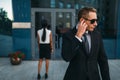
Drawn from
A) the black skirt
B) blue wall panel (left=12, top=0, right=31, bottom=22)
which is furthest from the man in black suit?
blue wall panel (left=12, top=0, right=31, bottom=22)

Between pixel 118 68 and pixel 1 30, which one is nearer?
pixel 118 68

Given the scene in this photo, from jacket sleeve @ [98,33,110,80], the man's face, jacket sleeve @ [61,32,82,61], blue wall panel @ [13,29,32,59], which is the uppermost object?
the man's face

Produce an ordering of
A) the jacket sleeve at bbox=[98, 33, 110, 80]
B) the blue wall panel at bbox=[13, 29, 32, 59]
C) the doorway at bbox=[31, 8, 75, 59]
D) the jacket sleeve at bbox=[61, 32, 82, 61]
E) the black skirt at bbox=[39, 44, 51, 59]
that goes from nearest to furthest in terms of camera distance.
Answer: the jacket sleeve at bbox=[61, 32, 82, 61], the jacket sleeve at bbox=[98, 33, 110, 80], the black skirt at bbox=[39, 44, 51, 59], the doorway at bbox=[31, 8, 75, 59], the blue wall panel at bbox=[13, 29, 32, 59]

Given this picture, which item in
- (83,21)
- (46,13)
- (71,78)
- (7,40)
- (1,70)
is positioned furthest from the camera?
(7,40)

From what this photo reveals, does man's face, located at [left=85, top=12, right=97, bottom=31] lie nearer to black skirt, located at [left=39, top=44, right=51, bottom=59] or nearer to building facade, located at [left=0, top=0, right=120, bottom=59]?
black skirt, located at [left=39, top=44, right=51, bottom=59]

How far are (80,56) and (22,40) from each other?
7.47 metres

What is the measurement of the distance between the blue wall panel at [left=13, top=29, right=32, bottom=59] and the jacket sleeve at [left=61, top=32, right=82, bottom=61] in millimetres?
7413

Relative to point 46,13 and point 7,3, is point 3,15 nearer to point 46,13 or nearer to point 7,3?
point 7,3

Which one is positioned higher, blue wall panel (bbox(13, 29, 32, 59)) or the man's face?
the man's face

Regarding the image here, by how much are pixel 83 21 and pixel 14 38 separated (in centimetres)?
763

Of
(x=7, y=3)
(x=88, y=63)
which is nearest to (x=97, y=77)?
(x=88, y=63)

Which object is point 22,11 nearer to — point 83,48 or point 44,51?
point 44,51

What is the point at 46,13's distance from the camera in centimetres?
954

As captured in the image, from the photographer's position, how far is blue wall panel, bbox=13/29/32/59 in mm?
9656
